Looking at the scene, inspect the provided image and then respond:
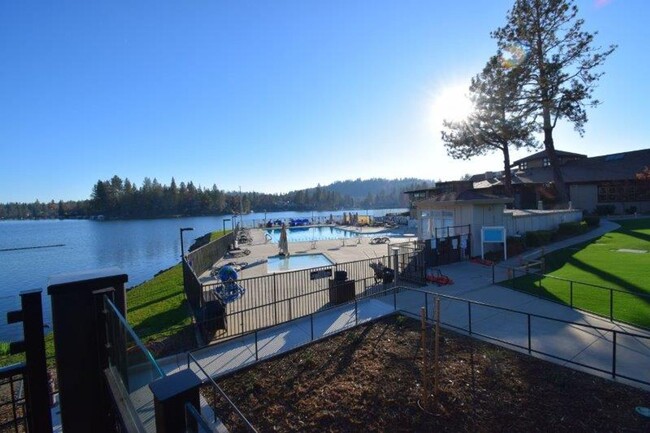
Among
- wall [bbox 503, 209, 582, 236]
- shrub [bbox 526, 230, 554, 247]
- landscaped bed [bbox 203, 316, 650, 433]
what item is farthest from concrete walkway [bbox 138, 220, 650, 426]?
shrub [bbox 526, 230, 554, 247]

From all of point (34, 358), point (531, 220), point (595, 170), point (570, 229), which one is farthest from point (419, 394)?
point (595, 170)

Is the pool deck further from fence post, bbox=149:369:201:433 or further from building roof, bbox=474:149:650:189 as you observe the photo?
building roof, bbox=474:149:650:189

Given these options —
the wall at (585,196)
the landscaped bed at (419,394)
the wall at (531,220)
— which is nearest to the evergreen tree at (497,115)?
the wall at (531,220)

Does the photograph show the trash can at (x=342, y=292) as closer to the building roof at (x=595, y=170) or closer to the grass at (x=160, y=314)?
the grass at (x=160, y=314)

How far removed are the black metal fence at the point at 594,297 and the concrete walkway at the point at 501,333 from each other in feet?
1.33

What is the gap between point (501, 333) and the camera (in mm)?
8141

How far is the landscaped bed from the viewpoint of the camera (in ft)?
16.1

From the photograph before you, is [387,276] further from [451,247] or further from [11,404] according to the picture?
[11,404]

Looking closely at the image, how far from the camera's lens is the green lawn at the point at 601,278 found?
9.59 m

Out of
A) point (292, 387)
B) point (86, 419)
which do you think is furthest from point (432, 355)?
point (86, 419)

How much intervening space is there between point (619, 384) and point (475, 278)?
27.7 feet

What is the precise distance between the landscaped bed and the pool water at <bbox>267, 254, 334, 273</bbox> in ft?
42.1

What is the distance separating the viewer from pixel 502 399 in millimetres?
5406

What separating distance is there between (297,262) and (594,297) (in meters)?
15.4
